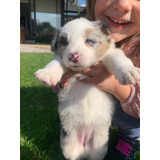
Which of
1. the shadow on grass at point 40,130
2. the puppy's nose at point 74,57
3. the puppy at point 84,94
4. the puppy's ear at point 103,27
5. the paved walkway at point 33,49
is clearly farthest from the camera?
the paved walkway at point 33,49

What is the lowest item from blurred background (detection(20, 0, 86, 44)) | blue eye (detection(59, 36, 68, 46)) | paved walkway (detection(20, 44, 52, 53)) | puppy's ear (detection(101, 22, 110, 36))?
paved walkway (detection(20, 44, 52, 53))

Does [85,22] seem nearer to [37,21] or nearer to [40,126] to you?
[40,126]

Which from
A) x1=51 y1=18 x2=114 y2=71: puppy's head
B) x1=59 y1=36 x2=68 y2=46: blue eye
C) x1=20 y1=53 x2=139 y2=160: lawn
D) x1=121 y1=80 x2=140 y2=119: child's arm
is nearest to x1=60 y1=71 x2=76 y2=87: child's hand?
x1=51 y1=18 x2=114 y2=71: puppy's head

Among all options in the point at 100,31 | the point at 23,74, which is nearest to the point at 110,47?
the point at 100,31

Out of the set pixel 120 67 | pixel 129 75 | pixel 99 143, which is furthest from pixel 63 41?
pixel 99 143

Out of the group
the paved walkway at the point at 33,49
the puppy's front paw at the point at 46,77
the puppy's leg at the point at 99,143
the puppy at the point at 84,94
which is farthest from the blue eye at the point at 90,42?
the paved walkway at the point at 33,49

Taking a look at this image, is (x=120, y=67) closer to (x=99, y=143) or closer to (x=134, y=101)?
(x=134, y=101)

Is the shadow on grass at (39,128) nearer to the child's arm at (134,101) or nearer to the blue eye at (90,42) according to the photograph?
the child's arm at (134,101)

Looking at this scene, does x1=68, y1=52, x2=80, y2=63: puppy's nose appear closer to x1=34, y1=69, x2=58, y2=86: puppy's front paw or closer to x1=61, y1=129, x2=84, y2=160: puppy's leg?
x1=34, y1=69, x2=58, y2=86: puppy's front paw
